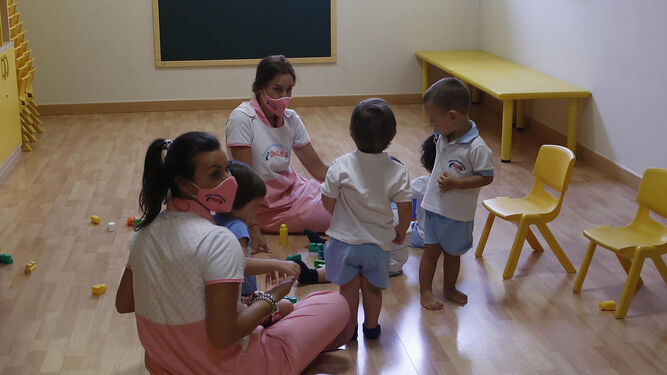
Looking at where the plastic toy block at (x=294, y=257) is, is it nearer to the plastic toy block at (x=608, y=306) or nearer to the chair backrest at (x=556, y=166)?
the chair backrest at (x=556, y=166)

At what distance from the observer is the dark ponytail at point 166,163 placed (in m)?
1.99

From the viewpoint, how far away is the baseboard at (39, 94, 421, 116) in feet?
22.9

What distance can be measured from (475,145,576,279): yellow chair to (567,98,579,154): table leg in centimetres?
192

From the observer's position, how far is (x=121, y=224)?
405 cm

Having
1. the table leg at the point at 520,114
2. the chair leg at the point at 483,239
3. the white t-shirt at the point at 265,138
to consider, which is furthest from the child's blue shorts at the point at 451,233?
the table leg at the point at 520,114

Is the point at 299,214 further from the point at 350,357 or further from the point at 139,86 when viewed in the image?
the point at 139,86

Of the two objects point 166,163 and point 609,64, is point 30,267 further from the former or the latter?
point 609,64

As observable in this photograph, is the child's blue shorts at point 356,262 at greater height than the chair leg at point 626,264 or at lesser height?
greater

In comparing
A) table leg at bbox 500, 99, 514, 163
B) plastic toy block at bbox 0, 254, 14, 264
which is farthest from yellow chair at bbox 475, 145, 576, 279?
plastic toy block at bbox 0, 254, 14, 264

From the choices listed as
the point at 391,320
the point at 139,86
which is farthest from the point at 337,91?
the point at 391,320

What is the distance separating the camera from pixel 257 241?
3.55 meters

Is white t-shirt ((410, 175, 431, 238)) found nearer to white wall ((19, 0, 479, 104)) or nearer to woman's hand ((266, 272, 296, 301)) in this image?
woman's hand ((266, 272, 296, 301))

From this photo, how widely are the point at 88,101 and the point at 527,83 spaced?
3962mm

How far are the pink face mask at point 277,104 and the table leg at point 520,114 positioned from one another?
10.5 feet
